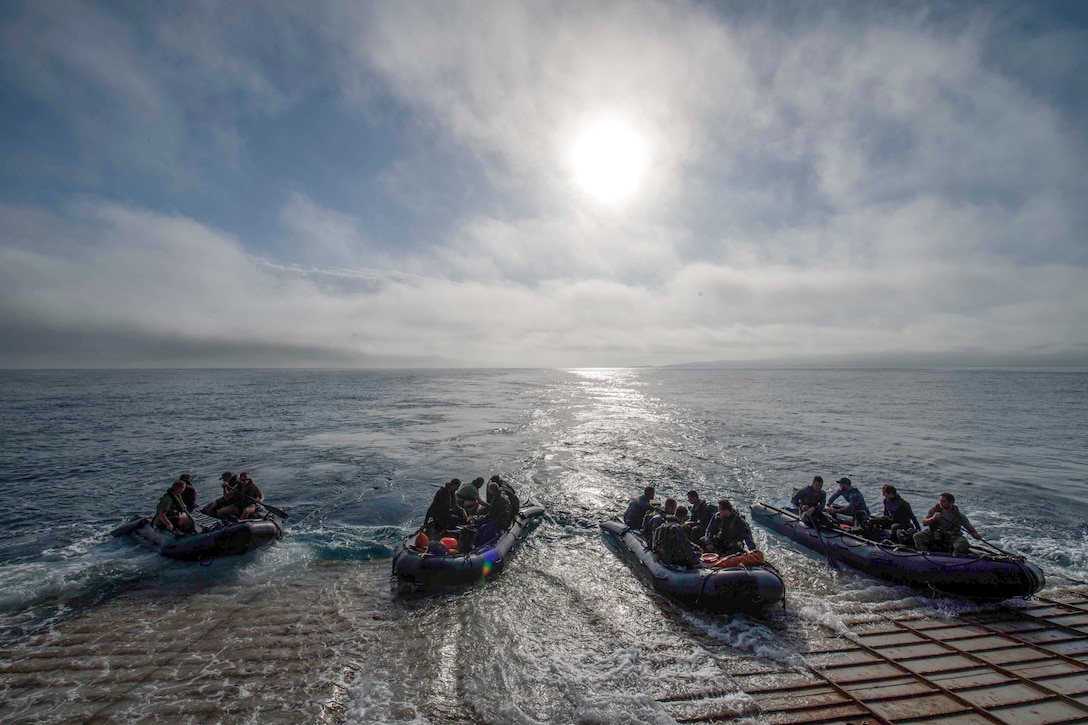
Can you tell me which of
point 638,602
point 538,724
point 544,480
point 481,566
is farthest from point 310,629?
point 544,480

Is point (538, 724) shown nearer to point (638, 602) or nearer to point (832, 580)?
point (638, 602)

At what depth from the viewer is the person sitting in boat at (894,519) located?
13719 millimetres

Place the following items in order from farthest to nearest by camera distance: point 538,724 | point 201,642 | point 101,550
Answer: point 101,550 → point 201,642 → point 538,724

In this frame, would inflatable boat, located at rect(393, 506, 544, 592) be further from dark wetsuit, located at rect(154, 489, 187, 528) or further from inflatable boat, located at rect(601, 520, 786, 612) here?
dark wetsuit, located at rect(154, 489, 187, 528)

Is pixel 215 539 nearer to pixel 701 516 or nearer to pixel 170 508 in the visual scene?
pixel 170 508

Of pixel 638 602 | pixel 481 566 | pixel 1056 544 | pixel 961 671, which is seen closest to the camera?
pixel 961 671

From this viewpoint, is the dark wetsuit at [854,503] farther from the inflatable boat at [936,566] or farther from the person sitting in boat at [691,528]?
the person sitting in boat at [691,528]

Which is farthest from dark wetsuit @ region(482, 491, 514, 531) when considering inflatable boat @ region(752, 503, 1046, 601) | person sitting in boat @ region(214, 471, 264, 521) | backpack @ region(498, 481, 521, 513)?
inflatable boat @ region(752, 503, 1046, 601)

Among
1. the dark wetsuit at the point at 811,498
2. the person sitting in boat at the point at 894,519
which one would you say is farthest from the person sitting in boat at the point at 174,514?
the person sitting in boat at the point at 894,519

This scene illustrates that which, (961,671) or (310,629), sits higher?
(961,671)

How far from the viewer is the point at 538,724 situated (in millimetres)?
7512

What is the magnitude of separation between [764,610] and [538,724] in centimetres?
613

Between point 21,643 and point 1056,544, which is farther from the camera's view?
point 1056,544

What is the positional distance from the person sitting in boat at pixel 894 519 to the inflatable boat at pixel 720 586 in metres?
5.41
